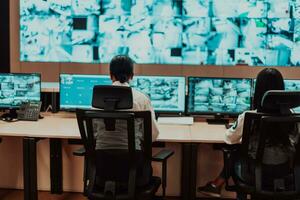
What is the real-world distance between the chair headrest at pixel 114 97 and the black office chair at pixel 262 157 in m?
0.72

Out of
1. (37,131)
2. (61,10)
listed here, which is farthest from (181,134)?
(61,10)

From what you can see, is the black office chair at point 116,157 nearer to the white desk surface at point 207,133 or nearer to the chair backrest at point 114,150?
the chair backrest at point 114,150

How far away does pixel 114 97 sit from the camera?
2469mm

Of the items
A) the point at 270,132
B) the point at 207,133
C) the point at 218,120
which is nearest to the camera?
the point at 270,132

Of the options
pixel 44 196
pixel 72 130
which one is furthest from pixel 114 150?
pixel 44 196

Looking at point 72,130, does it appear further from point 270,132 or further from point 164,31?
point 164,31

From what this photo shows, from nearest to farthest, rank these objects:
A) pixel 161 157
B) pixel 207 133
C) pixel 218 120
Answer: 1. pixel 161 157
2. pixel 207 133
3. pixel 218 120

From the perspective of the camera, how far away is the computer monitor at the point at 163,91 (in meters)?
3.51

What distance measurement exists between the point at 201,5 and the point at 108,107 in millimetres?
2404

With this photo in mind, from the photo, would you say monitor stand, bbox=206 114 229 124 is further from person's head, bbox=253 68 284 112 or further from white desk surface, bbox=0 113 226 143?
person's head, bbox=253 68 284 112

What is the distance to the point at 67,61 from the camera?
4.68 metres

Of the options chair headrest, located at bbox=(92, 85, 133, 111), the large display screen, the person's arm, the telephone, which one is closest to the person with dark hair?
chair headrest, located at bbox=(92, 85, 133, 111)

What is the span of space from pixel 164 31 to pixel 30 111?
175cm

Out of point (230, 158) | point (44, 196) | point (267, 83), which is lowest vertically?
point (44, 196)
